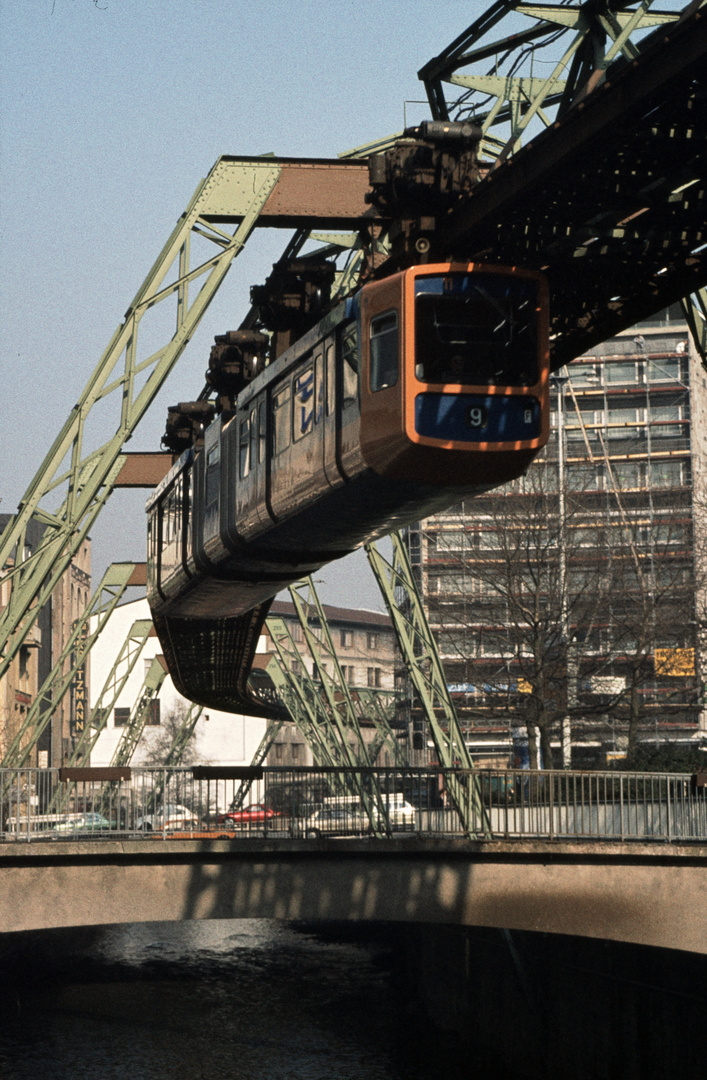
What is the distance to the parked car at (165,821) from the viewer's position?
76.0ft

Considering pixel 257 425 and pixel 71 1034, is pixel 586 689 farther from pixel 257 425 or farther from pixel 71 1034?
pixel 257 425

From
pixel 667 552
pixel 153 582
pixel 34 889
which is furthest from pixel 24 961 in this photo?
pixel 667 552

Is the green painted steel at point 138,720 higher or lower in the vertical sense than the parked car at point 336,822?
higher

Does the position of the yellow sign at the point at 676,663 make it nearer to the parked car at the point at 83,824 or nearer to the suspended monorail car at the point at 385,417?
the parked car at the point at 83,824

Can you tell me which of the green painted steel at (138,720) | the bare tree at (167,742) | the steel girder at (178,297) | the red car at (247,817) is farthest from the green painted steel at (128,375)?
the bare tree at (167,742)

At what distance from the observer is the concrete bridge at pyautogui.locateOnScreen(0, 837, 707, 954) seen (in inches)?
852

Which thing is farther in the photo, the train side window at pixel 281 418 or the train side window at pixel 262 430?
the train side window at pixel 262 430

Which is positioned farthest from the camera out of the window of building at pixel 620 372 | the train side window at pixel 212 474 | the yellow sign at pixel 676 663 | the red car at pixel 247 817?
the window of building at pixel 620 372

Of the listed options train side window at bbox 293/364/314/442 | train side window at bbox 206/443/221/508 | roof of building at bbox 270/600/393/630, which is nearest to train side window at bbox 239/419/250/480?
train side window at bbox 206/443/221/508

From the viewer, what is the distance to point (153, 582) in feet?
95.1

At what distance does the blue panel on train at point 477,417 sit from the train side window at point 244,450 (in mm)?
6535

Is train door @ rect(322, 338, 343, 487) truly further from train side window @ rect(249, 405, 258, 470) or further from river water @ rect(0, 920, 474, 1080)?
river water @ rect(0, 920, 474, 1080)

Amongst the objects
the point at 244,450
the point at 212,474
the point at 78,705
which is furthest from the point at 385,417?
the point at 78,705

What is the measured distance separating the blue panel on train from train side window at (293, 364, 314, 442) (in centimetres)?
309
